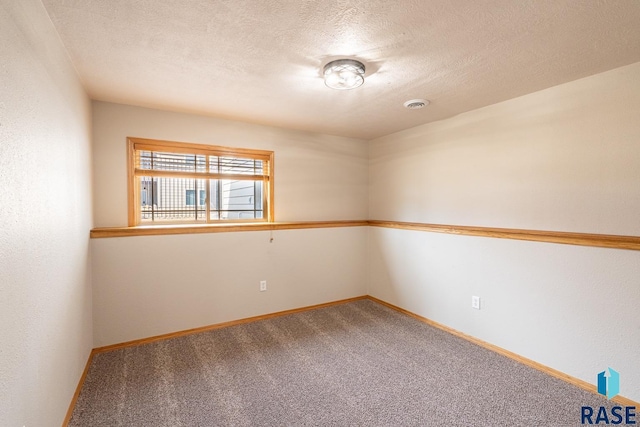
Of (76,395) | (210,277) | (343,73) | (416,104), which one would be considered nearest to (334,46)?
(343,73)

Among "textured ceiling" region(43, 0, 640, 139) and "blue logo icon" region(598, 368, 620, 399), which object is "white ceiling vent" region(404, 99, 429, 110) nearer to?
"textured ceiling" region(43, 0, 640, 139)

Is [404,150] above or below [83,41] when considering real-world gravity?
below

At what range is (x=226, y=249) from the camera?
321cm

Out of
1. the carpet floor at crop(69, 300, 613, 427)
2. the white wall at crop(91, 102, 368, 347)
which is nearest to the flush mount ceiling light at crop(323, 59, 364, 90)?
the white wall at crop(91, 102, 368, 347)

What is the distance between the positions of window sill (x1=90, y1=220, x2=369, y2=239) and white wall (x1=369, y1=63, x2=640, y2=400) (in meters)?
1.15

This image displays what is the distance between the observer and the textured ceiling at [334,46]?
57.5 inches

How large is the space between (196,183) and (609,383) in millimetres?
3895

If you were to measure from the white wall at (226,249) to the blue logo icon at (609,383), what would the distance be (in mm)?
2531

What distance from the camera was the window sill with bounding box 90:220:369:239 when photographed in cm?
268

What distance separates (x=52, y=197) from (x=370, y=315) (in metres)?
3.11

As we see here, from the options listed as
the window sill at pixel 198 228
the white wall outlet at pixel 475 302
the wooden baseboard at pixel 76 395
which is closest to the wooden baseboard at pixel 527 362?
the white wall outlet at pixel 475 302

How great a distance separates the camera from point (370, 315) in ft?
11.7

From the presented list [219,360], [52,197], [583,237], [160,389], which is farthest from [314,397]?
[583,237]

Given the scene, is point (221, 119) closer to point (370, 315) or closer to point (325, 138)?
point (325, 138)
